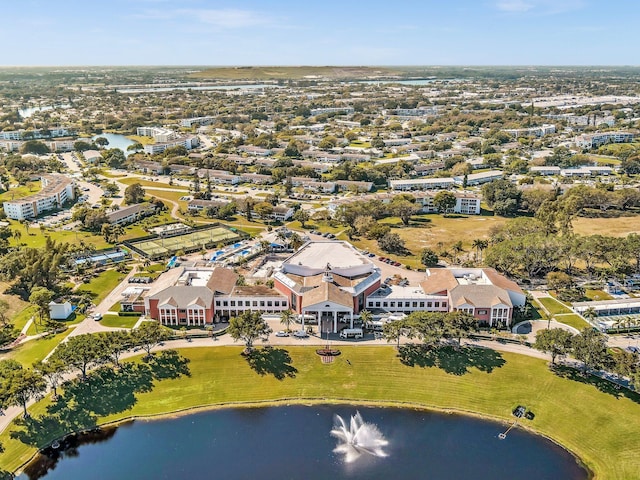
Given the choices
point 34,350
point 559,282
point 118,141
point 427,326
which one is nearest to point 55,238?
point 34,350

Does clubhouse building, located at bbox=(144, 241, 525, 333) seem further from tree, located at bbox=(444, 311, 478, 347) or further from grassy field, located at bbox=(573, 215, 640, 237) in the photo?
grassy field, located at bbox=(573, 215, 640, 237)

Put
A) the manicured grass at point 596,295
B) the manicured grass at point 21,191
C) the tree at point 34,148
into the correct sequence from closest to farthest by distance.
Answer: the manicured grass at point 596,295, the manicured grass at point 21,191, the tree at point 34,148

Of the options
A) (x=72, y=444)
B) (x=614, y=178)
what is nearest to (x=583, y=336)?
(x=72, y=444)

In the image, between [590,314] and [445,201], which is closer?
[590,314]

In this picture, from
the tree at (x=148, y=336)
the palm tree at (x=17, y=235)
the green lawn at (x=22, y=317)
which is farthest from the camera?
the palm tree at (x=17, y=235)

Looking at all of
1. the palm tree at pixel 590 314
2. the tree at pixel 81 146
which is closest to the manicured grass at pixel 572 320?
the palm tree at pixel 590 314

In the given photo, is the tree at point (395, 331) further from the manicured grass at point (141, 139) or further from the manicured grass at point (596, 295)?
the manicured grass at point (141, 139)

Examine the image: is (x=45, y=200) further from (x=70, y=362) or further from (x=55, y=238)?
(x=70, y=362)
